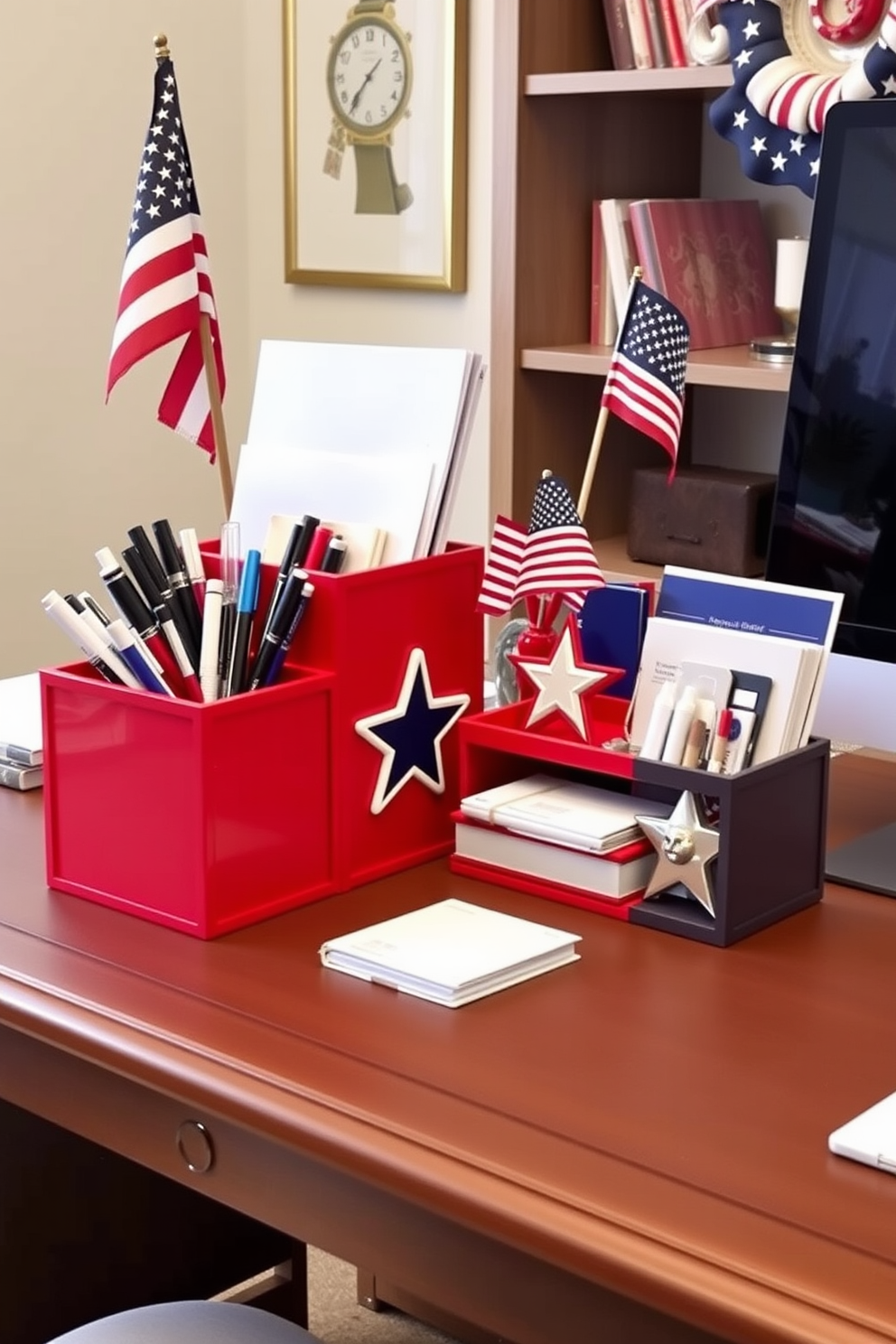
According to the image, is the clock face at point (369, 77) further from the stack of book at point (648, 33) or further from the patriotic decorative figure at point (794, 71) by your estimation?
the patriotic decorative figure at point (794, 71)

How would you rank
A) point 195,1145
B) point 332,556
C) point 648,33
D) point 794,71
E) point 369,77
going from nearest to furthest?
point 195,1145 < point 332,556 < point 794,71 < point 648,33 < point 369,77

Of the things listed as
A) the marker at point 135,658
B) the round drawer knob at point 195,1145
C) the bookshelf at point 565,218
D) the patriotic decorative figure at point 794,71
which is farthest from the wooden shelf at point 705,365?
the round drawer knob at point 195,1145

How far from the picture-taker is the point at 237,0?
3443 millimetres

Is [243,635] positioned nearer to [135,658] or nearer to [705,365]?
[135,658]

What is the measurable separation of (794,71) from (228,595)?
49.3 inches

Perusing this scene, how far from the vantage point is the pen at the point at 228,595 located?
1.12 metres

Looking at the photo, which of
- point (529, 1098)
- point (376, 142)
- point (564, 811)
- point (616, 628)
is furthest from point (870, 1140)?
point (376, 142)

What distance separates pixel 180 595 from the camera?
3.77 ft

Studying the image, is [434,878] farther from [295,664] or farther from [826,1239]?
[826,1239]

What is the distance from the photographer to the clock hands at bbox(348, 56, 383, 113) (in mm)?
3214

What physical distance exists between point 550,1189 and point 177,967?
331 mm

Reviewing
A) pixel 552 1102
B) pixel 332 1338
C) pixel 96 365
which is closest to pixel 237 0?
pixel 96 365

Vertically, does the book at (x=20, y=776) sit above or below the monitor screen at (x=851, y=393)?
below

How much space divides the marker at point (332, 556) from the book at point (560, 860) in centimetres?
19
